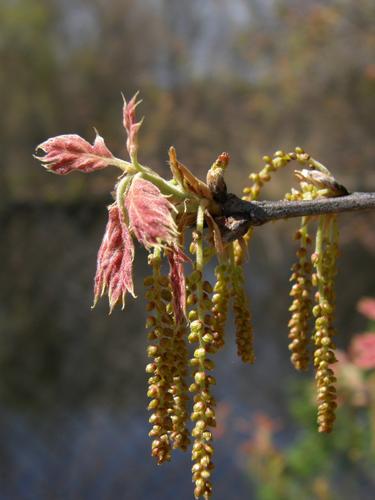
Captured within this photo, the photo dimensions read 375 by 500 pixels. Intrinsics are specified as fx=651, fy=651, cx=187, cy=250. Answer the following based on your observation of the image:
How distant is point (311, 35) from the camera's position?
512 centimetres

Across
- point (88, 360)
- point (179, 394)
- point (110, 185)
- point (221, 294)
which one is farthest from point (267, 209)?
point (110, 185)

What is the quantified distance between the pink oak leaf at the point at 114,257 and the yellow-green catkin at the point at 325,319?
21 centimetres

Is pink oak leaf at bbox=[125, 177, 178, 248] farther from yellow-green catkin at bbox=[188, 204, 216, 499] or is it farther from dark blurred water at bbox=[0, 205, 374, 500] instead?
dark blurred water at bbox=[0, 205, 374, 500]

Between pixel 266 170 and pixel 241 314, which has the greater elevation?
pixel 266 170

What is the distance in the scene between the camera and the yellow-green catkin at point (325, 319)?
654 millimetres

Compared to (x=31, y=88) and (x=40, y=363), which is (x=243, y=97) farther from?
(x=40, y=363)

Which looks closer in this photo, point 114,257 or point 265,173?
point 114,257

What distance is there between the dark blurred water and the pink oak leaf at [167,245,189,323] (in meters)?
4.77

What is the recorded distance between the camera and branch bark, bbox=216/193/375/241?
639 mm

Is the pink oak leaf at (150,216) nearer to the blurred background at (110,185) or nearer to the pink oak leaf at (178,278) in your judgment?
the pink oak leaf at (178,278)

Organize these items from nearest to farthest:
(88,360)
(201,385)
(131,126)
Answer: (201,385), (131,126), (88,360)

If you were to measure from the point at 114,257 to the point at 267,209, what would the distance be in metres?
0.16

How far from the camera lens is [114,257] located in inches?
25.1

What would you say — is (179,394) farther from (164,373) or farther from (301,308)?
(301,308)
